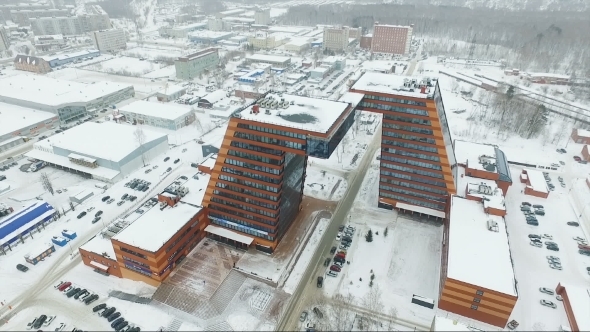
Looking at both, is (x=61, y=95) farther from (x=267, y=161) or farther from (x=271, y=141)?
(x=271, y=141)

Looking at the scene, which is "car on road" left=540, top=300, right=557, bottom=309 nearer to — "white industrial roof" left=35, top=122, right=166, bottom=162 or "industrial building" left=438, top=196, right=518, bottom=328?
"industrial building" left=438, top=196, right=518, bottom=328

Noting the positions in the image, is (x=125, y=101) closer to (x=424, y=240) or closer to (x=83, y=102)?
(x=83, y=102)

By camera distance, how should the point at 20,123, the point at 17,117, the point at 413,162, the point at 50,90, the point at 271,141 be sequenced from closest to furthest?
the point at 271,141
the point at 413,162
the point at 20,123
the point at 17,117
the point at 50,90

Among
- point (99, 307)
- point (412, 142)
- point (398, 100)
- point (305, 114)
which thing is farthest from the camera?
point (412, 142)

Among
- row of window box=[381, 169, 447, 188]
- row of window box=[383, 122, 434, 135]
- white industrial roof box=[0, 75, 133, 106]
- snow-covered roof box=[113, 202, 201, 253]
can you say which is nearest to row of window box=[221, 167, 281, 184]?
snow-covered roof box=[113, 202, 201, 253]

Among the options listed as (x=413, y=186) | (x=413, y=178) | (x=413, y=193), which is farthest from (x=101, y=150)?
(x=413, y=193)

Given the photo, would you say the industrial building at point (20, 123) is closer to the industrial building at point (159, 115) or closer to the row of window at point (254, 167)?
the industrial building at point (159, 115)

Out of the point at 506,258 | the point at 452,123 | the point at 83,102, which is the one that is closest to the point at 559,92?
the point at 452,123
